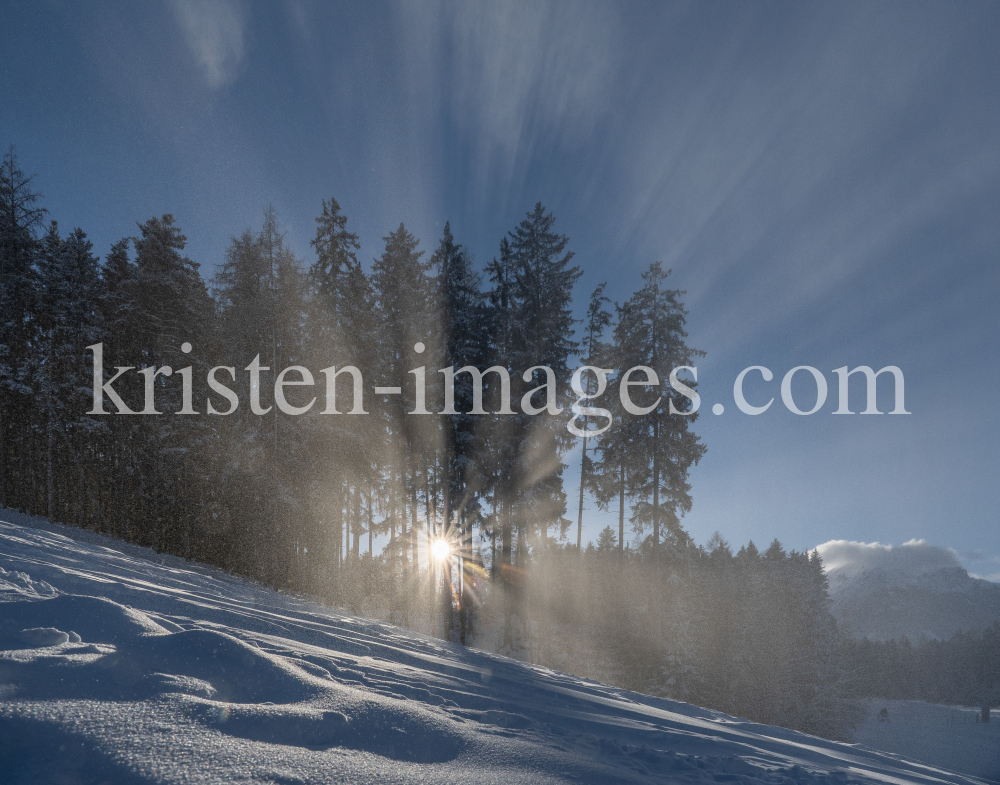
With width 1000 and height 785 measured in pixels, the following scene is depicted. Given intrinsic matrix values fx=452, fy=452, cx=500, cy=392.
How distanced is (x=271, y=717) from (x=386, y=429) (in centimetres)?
1567

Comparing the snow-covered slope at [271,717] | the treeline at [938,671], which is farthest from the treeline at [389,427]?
the treeline at [938,671]

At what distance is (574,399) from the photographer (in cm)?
1711

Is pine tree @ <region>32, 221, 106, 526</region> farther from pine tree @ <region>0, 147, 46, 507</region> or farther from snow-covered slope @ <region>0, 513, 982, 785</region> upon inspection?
snow-covered slope @ <region>0, 513, 982, 785</region>

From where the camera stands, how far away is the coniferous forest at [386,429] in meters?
16.4

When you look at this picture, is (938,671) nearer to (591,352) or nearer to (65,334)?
(591,352)

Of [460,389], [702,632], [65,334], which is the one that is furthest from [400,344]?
[702,632]

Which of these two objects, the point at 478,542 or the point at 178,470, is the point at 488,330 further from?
the point at 178,470

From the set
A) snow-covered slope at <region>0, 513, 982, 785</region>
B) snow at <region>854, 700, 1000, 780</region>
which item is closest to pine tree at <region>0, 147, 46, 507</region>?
snow-covered slope at <region>0, 513, 982, 785</region>

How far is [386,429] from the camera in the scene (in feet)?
56.3

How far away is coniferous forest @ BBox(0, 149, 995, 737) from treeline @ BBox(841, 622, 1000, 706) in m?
47.7

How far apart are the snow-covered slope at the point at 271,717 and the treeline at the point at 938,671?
221 ft

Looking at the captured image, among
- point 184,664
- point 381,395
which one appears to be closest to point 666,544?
point 381,395

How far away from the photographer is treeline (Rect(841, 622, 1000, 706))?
175 ft

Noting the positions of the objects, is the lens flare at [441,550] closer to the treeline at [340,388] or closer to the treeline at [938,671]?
the treeline at [340,388]
